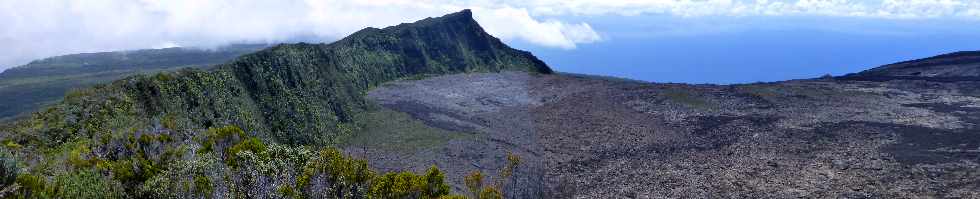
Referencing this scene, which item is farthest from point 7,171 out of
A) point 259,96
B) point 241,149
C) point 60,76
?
point 60,76

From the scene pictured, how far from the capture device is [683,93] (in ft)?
171

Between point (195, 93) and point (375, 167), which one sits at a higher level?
point (195, 93)

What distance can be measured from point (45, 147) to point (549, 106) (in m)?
36.8

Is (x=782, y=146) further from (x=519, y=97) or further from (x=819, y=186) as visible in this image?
(x=519, y=97)

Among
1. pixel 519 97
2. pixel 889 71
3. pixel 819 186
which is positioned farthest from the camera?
pixel 889 71

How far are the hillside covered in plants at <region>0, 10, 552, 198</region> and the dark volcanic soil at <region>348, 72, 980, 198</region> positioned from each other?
4169mm

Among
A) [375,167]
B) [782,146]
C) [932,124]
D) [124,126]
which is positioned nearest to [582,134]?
[782,146]

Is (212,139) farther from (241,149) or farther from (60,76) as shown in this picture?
(60,76)

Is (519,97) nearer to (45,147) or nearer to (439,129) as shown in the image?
(439,129)

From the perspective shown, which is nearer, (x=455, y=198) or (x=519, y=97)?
(x=455, y=198)

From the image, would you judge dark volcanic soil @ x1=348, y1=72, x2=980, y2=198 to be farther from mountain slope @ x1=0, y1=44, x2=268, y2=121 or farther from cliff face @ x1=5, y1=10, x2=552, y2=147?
mountain slope @ x1=0, y1=44, x2=268, y2=121

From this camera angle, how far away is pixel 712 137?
1471 inches

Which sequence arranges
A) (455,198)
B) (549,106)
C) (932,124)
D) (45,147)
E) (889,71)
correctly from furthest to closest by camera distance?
(889,71) → (549,106) → (932,124) → (45,147) → (455,198)

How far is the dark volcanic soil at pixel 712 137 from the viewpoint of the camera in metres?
26.9
